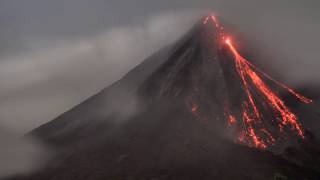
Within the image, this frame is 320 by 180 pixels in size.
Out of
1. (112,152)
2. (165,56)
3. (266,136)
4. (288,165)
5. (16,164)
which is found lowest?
(288,165)

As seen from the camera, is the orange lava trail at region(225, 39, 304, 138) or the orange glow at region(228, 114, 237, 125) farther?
the orange lava trail at region(225, 39, 304, 138)

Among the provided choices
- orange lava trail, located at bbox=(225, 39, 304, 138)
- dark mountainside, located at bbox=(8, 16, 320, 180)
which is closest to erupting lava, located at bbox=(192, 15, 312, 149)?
orange lava trail, located at bbox=(225, 39, 304, 138)

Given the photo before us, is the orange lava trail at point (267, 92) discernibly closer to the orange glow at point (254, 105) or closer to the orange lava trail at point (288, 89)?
the orange glow at point (254, 105)

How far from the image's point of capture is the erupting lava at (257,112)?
316 ft

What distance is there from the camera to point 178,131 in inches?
3871

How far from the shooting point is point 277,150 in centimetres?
9144

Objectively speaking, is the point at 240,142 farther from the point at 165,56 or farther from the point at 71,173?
the point at 165,56

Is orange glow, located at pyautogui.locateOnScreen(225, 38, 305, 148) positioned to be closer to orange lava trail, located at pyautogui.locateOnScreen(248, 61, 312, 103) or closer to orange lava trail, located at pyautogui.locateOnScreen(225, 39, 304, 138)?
orange lava trail, located at pyautogui.locateOnScreen(225, 39, 304, 138)

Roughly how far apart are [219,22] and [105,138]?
58.1 metres

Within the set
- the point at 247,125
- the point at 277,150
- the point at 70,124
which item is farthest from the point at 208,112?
the point at 70,124

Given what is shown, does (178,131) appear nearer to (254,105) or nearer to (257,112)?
(257,112)

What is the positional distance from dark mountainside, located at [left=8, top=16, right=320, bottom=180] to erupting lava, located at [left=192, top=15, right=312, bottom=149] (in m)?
1.11

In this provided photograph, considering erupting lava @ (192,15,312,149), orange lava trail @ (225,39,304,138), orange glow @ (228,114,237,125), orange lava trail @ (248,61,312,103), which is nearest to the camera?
erupting lava @ (192,15,312,149)

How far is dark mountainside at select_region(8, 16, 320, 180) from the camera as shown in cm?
8338
